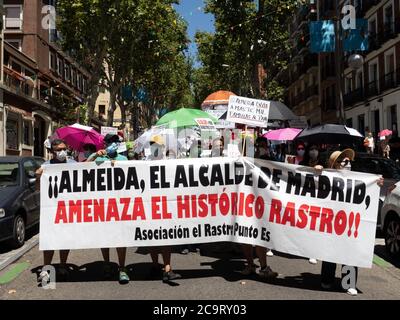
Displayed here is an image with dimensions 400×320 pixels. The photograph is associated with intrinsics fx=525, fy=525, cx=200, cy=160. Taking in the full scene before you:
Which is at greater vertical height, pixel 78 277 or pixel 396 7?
pixel 396 7

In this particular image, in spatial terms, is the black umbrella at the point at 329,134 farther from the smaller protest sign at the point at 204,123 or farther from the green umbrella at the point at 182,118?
the green umbrella at the point at 182,118

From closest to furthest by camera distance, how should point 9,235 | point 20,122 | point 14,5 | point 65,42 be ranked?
point 9,235 → point 65,42 → point 20,122 → point 14,5

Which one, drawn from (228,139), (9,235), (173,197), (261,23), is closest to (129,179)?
(173,197)

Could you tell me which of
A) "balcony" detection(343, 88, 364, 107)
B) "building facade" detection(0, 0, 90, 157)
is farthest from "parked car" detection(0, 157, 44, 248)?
"balcony" detection(343, 88, 364, 107)

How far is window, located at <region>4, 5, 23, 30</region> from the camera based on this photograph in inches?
1405

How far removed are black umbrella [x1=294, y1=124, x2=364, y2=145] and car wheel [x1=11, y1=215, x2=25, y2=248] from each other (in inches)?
242

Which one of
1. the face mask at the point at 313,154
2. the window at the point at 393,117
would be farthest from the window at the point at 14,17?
the face mask at the point at 313,154

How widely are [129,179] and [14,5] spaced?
3299 centimetres

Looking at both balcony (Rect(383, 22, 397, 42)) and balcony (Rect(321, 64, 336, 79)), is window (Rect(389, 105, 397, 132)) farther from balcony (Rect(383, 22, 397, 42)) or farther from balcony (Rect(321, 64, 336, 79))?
balcony (Rect(321, 64, 336, 79))

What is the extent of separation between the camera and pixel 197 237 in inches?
262

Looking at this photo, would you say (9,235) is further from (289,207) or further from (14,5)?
(14,5)

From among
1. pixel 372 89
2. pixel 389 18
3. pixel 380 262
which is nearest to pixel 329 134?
pixel 380 262

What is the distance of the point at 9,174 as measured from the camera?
33.4 ft

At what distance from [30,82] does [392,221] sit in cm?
2985
